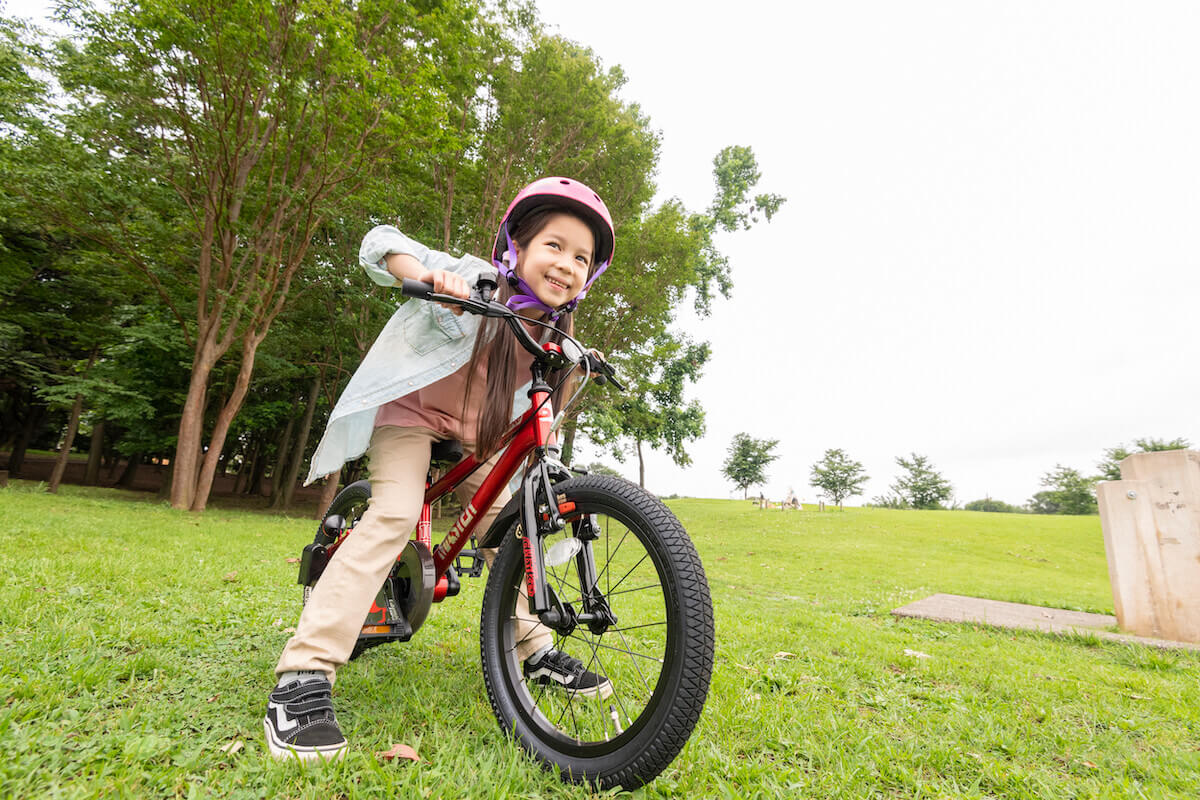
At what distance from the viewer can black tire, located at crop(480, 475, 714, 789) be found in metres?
1.44

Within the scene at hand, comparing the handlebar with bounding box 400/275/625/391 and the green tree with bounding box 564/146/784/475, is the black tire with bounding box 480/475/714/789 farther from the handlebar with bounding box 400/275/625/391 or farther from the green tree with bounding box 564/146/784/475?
the green tree with bounding box 564/146/784/475

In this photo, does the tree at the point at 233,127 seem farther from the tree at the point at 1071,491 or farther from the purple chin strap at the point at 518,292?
the tree at the point at 1071,491

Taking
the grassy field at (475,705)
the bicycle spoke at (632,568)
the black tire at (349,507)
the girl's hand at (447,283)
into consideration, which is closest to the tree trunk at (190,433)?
the grassy field at (475,705)

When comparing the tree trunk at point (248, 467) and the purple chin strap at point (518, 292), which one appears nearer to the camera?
the purple chin strap at point (518, 292)

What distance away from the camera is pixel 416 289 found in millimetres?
1690

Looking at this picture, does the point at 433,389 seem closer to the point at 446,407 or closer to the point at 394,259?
the point at 446,407

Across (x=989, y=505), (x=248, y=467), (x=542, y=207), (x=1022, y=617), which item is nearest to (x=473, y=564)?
(x=542, y=207)

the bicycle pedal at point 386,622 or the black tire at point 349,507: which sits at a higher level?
the black tire at point 349,507

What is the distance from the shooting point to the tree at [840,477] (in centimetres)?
4775

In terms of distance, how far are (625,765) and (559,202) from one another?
187 cm

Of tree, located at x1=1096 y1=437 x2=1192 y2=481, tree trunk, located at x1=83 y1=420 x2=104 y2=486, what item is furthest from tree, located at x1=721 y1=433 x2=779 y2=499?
tree trunk, located at x1=83 y1=420 x2=104 y2=486

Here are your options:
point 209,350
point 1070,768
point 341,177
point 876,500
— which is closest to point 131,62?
point 341,177

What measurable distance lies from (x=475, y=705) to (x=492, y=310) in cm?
143

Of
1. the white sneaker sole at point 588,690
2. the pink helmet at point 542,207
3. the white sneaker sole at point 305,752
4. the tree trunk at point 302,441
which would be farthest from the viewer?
the tree trunk at point 302,441
